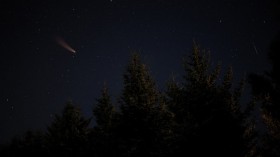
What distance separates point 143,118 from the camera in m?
16.3

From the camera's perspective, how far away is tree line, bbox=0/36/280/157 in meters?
10.7

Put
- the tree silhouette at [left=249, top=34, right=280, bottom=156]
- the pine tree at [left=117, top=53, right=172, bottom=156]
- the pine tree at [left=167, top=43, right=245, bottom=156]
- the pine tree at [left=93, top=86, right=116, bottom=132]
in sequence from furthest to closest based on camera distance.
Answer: the pine tree at [left=93, top=86, right=116, bottom=132], the pine tree at [left=117, top=53, right=172, bottom=156], the pine tree at [left=167, top=43, right=245, bottom=156], the tree silhouette at [left=249, top=34, right=280, bottom=156]

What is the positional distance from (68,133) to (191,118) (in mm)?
13212

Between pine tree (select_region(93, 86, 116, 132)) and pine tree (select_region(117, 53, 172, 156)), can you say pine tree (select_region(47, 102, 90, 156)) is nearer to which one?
pine tree (select_region(93, 86, 116, 132))

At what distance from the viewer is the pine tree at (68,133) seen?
2294cm

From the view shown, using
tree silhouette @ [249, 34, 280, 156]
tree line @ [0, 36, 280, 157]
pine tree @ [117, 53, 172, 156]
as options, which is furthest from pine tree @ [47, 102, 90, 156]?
tree silhouette @ [249, 34, 280, 156]

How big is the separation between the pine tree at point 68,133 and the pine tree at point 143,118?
20.8 feet

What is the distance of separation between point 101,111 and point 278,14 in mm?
15875

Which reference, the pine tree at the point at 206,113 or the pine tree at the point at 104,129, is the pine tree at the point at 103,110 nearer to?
the pine tree at the point at 104,129

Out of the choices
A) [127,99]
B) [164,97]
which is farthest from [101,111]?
[164,97]

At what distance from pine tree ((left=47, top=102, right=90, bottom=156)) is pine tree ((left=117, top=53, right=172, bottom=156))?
635 cm

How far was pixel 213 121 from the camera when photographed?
12109 millimetres

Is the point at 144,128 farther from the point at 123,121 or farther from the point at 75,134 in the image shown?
the point at 75,134

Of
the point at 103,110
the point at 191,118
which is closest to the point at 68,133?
the point at 103,110
